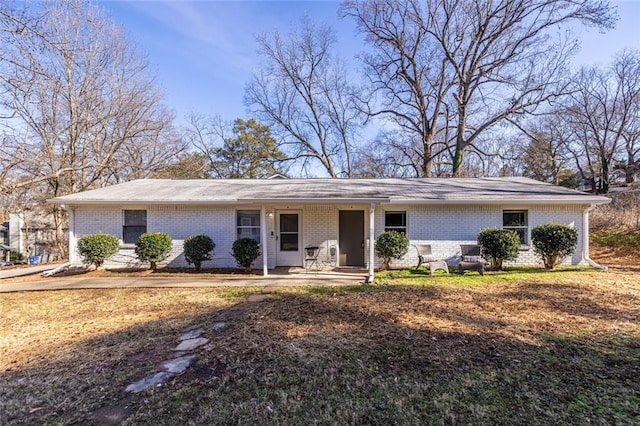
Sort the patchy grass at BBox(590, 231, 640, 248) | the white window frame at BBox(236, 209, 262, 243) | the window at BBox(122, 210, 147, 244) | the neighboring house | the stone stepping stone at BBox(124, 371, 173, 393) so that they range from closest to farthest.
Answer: the stone stepping stone at BBox(124, 371, 173, 393) → the neighboring house → the white window frame at BBox(236, 209, 262, 243) → the window at BBox(122, 210, 147, 244) → the patchy grass at BBox(590, 231, 640, 248)

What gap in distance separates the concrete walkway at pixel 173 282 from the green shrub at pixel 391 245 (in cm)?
134

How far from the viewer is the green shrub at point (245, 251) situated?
9.95 meters

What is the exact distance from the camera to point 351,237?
11.0 m

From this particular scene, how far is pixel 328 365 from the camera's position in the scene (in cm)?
376

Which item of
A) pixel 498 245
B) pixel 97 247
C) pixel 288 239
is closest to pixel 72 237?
pixel 97 247

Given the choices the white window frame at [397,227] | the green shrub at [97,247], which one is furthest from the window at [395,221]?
the green shrub at [97,247]

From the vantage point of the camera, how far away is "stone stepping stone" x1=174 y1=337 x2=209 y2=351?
14.2ft

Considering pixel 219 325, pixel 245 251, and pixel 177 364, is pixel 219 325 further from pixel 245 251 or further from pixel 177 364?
pixel 245 251

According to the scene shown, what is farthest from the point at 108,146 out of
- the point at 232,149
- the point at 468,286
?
the point at 468,286

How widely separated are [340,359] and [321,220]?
7.15 metres

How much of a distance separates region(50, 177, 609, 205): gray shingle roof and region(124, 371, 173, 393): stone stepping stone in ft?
18.8

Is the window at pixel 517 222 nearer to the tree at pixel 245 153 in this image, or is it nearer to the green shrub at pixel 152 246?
the green shrub at pixel 152 246

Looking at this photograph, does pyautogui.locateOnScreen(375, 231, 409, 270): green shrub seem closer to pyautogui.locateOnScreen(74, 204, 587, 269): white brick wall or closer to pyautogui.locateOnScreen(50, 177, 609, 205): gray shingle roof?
pyautogui.locateOnScreen(74, 204, 587, 269): white brick wall

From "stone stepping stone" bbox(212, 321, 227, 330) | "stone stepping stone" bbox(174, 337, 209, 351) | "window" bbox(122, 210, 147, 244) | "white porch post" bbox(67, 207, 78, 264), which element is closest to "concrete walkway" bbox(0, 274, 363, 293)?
"white porch post" bbox(67, 207, 78, 264)
